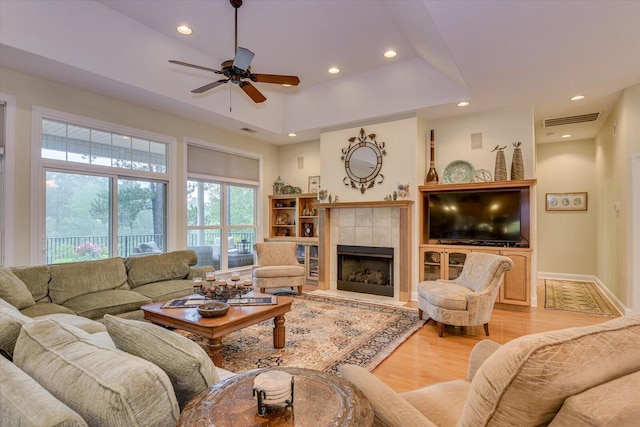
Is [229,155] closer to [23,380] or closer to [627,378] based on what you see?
[23,380]

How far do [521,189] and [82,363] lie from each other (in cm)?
524

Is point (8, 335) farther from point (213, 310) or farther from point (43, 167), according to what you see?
point (43, 167)

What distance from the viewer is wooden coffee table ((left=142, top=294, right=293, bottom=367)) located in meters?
2.58

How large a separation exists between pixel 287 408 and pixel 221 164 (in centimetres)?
551

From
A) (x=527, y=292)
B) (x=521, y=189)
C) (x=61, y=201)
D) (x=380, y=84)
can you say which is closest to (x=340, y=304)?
(x=527, y=292)

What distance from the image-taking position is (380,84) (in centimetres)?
520

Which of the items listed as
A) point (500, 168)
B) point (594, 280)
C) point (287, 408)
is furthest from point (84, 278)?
point (594, 280)

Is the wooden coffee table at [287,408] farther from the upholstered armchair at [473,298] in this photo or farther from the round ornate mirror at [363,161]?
the round ornate mirror at [363,161]

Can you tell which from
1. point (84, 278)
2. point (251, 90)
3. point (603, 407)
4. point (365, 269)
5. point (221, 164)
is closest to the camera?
point (603, 407)

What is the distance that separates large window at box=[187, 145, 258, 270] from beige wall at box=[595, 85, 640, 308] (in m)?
5.87

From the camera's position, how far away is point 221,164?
607 centimetres

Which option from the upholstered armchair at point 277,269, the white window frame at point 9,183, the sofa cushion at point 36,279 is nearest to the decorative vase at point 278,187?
the upholstered armchair at point 277,269

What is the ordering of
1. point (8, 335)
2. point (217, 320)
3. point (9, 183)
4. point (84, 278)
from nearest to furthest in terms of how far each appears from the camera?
1. point (8, 335)
2. point (217, 320)
3. point (84, 278)
4. point (9, 183)

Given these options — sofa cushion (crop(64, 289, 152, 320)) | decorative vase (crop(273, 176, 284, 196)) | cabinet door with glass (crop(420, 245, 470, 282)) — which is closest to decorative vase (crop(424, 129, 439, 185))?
cabinet door with glass (crop(420, 245, 470, 282))
